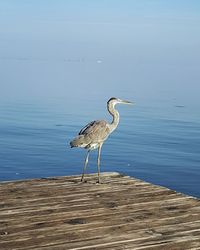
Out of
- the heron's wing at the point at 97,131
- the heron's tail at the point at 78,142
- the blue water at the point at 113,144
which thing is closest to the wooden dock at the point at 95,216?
the heron's tail at the point at 78,142

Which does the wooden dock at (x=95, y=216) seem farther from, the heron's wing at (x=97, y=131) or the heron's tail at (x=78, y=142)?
the heron's wing at (x=97, y=131)

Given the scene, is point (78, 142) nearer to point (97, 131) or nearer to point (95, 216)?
point (97, 131)

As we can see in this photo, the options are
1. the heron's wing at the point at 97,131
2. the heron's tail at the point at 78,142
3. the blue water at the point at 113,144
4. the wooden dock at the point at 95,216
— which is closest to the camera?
the wooden dock at the point at 95,216

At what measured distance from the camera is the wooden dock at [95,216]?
279 inches

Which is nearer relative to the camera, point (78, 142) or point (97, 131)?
point (78, 142)

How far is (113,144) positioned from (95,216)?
19.7 metres

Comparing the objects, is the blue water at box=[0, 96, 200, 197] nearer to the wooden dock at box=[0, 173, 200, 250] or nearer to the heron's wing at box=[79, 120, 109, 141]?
the heron's wing at box=[79, 120, 109, 141]

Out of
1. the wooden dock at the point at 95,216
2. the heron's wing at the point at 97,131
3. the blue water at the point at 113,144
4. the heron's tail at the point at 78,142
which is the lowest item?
the wooden dock at the point at 95,216

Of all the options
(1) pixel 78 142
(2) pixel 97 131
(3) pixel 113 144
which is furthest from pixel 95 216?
(3) pixel 113 144

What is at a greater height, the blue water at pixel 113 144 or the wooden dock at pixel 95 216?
the blue water at pixel 113 144

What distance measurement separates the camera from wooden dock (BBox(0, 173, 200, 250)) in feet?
23.2

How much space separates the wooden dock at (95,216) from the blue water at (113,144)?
944 cm

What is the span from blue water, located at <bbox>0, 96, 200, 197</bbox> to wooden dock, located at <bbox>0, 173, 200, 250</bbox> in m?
9.44

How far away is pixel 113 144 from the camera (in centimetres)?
2803
